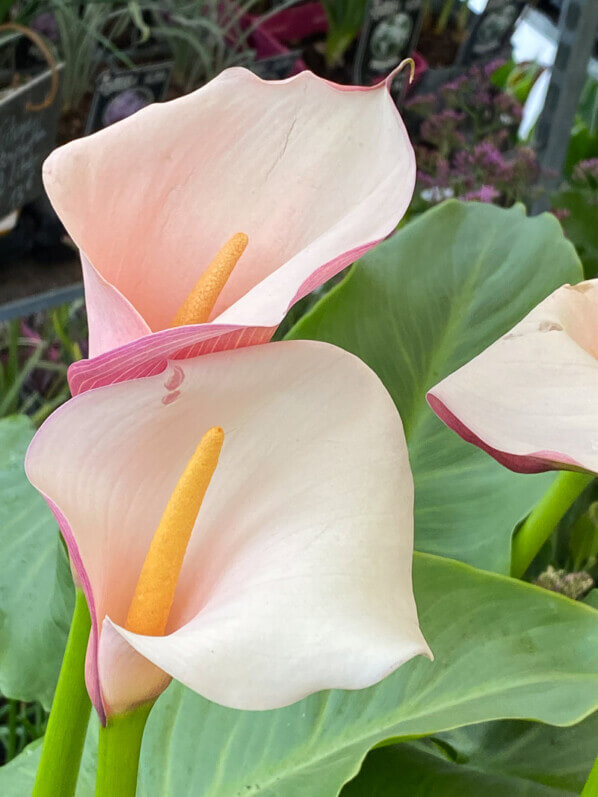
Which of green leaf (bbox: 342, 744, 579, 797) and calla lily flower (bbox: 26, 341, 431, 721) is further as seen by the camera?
green leaf (bbox: 342, 744, 579, 797)

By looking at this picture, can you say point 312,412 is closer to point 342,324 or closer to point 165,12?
point 342,324

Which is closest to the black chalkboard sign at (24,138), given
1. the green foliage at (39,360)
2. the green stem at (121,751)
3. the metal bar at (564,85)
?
the green foliage at (39,360)

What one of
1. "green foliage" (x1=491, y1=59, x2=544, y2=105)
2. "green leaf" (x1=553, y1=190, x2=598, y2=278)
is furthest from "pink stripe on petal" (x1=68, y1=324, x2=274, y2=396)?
"green foliage" (x1=491, y1=59, x2=544, y2=105)

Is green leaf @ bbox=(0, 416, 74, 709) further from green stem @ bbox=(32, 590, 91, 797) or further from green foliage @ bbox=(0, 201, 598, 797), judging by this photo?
green stem @ bbox=(32, 590, 91, 797)

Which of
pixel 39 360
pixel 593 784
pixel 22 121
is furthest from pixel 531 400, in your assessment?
pixel 39 360

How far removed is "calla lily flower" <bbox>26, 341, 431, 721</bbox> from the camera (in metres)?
0.19

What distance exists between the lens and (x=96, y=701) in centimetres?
Result: 24

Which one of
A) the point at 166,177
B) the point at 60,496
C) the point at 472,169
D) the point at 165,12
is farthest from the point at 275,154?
the point at 165,12

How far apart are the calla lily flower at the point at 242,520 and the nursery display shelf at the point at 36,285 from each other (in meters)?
0.49

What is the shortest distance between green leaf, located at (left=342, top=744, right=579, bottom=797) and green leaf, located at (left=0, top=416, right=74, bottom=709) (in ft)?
0.46

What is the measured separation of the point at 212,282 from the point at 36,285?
51 cm

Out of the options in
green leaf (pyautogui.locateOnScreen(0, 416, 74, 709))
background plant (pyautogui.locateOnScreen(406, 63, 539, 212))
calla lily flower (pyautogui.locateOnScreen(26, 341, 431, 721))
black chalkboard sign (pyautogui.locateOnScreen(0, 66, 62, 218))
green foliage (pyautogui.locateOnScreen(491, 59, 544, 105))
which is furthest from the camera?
green foliage (pyautogui.locateOnScreen(491, 59, 544, 105))

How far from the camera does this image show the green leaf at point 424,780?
338 mm

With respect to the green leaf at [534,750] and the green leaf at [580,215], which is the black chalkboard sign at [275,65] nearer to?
the green leaf at [580,215]
